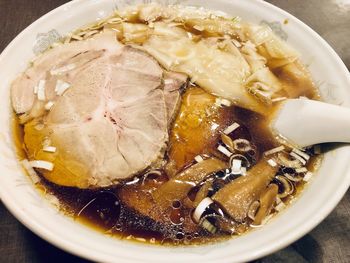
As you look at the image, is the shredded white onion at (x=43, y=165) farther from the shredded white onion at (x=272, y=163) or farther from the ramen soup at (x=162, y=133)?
the shredded white onion at (x=272, y=163)

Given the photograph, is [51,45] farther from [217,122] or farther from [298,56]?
[298,56]

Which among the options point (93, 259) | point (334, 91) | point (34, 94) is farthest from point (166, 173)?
point (334, 91)

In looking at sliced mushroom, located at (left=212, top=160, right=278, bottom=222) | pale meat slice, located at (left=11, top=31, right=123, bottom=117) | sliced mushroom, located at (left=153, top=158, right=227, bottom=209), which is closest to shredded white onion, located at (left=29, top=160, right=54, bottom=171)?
pale meat slice, located at (left=11, top=31, right=123, bottom=117)

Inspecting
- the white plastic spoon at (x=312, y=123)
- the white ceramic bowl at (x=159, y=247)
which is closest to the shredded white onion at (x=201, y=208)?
the white ceramic bowl at (x=159, y=247)

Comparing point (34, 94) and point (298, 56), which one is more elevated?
point (298, 56)

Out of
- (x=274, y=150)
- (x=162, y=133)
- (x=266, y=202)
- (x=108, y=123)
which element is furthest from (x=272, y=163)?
(x=108, y=123)

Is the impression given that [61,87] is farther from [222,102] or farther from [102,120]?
[222,102]

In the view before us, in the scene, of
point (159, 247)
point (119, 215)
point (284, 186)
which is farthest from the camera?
point (284, 186)
